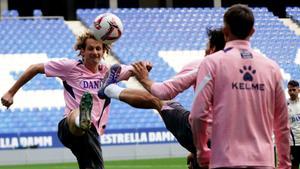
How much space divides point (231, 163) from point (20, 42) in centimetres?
2464

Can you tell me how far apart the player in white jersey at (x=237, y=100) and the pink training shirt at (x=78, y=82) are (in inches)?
135

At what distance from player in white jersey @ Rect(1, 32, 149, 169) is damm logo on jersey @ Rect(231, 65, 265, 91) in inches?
114

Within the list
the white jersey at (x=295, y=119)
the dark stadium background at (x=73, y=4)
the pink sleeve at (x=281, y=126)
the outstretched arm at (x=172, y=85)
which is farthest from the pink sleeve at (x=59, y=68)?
the dark stadium background at (x=73, y=4)

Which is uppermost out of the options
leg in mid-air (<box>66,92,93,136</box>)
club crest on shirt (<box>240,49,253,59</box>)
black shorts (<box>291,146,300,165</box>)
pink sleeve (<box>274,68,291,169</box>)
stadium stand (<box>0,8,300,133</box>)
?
club crest on shirt (<box>240,49,253,59</box>)

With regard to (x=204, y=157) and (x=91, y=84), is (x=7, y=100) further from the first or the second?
(x=204, y=157)

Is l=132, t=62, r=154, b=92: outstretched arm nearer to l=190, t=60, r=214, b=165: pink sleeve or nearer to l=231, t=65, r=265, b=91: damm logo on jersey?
l=190, t=60, r=214, b=165: pink sleeve

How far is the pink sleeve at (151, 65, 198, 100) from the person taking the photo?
662cm

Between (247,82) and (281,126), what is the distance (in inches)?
20.0

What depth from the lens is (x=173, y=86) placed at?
6.65m

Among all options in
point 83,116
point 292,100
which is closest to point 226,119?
point 83,116

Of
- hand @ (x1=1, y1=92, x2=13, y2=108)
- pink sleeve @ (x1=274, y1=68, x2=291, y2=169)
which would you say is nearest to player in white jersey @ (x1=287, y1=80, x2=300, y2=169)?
hand @ (x1=1, y1=92, x2=13, y2=108)

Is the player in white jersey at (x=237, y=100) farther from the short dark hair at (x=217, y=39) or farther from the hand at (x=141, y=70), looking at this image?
the short dark hair at (x=217, y=39)

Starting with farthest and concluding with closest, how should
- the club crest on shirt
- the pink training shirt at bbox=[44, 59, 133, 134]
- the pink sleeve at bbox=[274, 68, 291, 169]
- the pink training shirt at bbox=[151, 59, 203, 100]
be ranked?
the pink training shirt at bbox=[44, 59, 133, 134] → the pink training shirt at bbox=[151, 59, 203, 100] → the pink sleeve at bbox=[274, 68, 291, 169] → the club crest on shirt

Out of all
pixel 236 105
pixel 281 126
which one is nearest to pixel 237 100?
→ pixel 236 105
